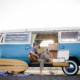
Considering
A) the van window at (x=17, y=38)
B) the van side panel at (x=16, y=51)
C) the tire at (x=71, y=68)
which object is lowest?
the tire at (x=71, y=68)

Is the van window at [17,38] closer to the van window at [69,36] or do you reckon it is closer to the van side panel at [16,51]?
the van side panel at [16,51]

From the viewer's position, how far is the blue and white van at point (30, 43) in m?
3.54

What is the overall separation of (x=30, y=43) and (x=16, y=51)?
26.9 inches

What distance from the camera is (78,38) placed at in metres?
3.66

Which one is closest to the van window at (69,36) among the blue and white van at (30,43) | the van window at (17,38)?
the blue and white van at (30,43)

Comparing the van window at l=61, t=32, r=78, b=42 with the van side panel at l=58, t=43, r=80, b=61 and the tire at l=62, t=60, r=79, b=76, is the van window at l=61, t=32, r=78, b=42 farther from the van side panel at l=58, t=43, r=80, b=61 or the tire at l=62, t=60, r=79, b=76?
the tire at l=62, t=60, r=79, b=76

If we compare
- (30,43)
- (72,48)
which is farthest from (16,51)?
(72,48)

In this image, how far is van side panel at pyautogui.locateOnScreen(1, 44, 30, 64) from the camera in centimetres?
376

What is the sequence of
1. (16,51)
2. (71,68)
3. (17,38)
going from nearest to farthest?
(71,68), (16,51), (17,38)

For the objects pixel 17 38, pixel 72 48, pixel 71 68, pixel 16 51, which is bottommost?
pixel 71 68

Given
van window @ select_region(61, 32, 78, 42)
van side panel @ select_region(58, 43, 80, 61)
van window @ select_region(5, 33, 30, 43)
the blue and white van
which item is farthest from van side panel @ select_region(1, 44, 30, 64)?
van window @ select_region(61, 32, 78, 42)

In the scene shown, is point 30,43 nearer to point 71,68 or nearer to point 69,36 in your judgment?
point 69,36

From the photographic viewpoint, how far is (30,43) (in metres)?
3.87

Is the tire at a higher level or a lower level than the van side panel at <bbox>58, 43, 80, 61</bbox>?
lower
